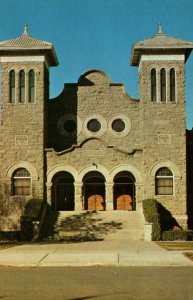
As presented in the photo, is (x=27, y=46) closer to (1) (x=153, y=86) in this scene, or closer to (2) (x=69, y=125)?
(2) (x=69, y=125)

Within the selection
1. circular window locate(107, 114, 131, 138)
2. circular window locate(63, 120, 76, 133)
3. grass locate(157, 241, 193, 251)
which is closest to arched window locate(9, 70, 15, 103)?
circular window locate(63, 120, 76, 133)

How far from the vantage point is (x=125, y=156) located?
36.6 meters

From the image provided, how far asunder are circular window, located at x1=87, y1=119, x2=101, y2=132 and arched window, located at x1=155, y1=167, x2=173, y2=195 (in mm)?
6038

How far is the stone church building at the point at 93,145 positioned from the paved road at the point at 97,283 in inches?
771

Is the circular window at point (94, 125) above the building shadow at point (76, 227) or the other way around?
above

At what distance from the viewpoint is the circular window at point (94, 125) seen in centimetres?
3947

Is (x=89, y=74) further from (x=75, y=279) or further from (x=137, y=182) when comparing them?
(x=75, y=279)

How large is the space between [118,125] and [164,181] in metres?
5.85

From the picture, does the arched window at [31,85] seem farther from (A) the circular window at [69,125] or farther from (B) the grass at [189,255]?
(B) the grass at [189,255]

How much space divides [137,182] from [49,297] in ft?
83.3

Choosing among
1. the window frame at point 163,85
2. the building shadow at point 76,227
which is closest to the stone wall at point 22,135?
the building shadow at point 76,227

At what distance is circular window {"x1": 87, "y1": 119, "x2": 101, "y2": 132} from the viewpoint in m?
39.5

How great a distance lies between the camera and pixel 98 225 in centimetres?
3391

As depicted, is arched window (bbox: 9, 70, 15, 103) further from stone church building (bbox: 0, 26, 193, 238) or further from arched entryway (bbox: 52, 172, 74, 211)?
arched entryway (bbox: 52, 172, 74, 211)
